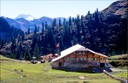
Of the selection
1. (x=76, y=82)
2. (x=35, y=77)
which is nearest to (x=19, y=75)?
(x=35, y=77)

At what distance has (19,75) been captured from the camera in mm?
77562

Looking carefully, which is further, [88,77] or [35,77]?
[88,77]

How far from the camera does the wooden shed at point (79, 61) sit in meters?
111

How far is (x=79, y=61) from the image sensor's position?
11194cm

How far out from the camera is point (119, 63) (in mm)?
122125

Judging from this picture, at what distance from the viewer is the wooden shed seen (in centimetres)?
11112

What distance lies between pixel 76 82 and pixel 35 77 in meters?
12.7

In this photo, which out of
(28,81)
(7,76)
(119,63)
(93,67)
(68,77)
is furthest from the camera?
(119,63)

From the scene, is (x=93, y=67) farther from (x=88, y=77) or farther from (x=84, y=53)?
(x=88, y=77)

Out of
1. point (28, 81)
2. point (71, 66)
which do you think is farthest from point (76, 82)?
point (71, 66)

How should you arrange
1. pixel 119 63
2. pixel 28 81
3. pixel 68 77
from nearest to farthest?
pixel 28 81 → pixel 68 77 → pixel 119 63

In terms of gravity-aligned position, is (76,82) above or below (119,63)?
below

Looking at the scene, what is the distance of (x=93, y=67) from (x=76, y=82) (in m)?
42.6

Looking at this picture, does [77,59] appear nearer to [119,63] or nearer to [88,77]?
[119,63]
